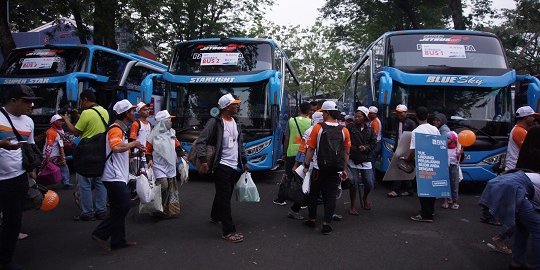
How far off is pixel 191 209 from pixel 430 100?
207 inches

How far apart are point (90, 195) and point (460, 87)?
7145mm

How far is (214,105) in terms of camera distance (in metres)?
9.85

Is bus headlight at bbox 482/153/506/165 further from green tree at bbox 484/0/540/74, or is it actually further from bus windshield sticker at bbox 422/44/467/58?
green tree at bbox 484/0/540/74

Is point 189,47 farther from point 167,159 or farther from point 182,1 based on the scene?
point 182,1

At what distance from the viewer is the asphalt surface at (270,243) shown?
4730mm

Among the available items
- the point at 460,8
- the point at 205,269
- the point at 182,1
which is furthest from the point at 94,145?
the point at 460,8

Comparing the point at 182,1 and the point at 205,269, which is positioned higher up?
the point at 182,1

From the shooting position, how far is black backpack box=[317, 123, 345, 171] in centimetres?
560

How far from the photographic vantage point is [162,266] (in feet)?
15.1

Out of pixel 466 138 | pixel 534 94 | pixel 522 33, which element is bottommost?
pixel 466 138

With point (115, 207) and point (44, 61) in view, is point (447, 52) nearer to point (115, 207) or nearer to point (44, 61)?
point (115, 207)

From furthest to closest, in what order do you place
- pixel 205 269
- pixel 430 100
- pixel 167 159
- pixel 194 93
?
pixel 194 93 < pixel 430 100 < pixel 167 159 < pixel 205 269

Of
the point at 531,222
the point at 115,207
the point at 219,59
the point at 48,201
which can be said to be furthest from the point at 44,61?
the point at 531,222

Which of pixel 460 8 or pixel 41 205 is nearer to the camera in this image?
pixel 41 205
